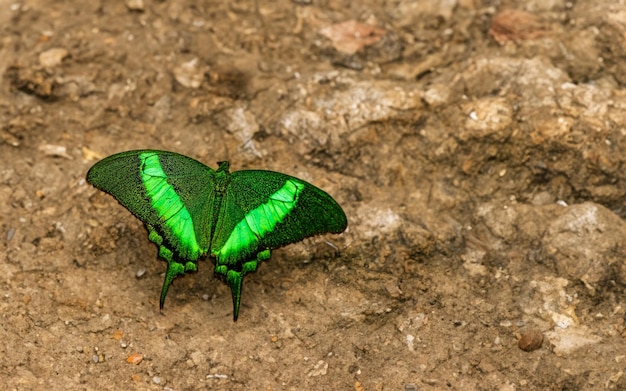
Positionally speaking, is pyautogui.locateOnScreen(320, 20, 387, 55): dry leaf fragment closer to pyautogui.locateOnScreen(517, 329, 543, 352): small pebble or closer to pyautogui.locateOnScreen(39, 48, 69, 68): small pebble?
pyautogui.locateOnScreen(39, 48, 69, 68): small pebble

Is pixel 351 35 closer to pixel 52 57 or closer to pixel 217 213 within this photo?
pixel 217 213

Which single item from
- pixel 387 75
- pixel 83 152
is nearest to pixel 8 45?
pixel 83 152

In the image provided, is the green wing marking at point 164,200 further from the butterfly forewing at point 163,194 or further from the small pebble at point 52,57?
the small pebble at point 52,57

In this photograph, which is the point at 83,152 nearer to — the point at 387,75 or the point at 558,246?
the point at 387,75

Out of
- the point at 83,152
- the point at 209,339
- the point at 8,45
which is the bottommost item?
the point at 209,339

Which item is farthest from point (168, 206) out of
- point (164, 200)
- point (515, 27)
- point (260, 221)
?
point (515, 27)

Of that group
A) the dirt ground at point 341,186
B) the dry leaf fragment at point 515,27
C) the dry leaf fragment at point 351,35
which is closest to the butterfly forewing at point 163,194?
the dirt ground at point 341,186
